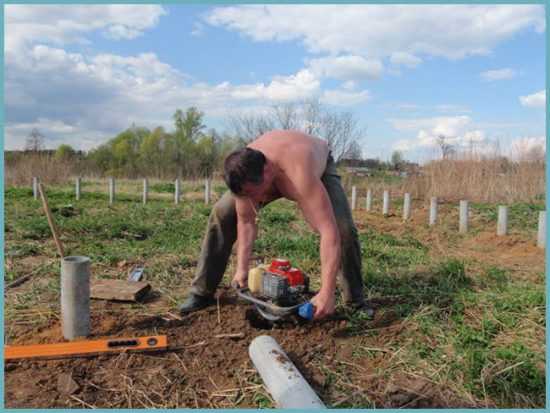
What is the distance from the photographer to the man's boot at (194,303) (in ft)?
13.8

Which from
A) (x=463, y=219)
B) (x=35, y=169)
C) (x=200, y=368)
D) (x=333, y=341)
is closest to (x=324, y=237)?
(x=333, y=341)

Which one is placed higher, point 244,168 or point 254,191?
point 244,168

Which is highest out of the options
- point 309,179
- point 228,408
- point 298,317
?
point 309,179

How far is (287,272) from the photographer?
3725mm

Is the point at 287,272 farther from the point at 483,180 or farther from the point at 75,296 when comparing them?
the point at 483,180

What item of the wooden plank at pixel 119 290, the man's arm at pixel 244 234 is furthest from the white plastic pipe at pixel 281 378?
the wooden plank at pixel 119 290

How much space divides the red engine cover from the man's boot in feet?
2.67

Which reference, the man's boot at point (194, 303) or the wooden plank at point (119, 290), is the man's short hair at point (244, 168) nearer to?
the man's boot at point (194, 303)

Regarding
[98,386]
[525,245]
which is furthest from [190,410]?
[525,245]

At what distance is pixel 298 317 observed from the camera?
12.1 feet

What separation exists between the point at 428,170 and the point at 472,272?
1199cm

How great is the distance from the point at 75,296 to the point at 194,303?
1024mm

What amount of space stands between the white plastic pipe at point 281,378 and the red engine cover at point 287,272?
549 mm

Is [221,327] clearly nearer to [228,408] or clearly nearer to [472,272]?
[228,408]
